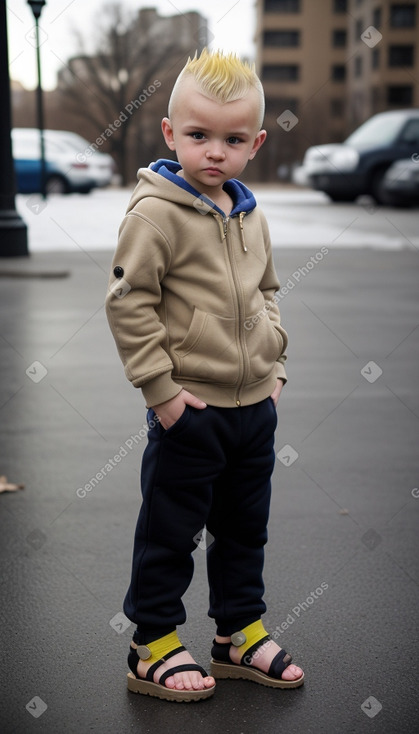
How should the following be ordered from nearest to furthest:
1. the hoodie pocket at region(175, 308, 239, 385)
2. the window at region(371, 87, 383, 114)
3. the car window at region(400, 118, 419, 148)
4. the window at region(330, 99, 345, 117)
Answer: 1. the hoodie pocket at region(175, 308, 239, 385)
2. the car window at region(400, 118, 419, 148)
3. the window at region(371, 87, 383, 114)
4. the window at region(330, 99, 345, 117)

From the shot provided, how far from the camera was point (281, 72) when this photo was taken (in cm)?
7531

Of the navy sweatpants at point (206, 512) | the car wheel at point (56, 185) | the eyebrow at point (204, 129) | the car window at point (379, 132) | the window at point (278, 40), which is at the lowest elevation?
the window at point (278, 40)

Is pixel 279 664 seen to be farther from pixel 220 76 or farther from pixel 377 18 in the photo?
pixel 377 18

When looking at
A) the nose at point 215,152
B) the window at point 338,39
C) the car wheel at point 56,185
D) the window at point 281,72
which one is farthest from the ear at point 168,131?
the window at point 338,39

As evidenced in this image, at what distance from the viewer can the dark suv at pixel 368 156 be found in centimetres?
1992

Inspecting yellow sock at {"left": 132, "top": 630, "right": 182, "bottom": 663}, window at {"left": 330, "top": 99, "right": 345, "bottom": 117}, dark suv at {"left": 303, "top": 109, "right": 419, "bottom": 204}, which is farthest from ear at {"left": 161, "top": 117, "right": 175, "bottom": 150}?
window at {"left": 330, "top": 99, "right": 345, "bottom": 117}

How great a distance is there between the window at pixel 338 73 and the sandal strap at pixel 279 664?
74.1 meters

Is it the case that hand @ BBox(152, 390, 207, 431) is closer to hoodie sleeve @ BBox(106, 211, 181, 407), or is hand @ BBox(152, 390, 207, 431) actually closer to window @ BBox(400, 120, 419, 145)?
hoodie sleeve @ BBox(106, 211, 181, 407)

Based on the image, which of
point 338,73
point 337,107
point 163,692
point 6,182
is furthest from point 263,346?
point 338,73

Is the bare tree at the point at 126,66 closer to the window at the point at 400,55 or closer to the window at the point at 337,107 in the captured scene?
the window at the point at 400,55

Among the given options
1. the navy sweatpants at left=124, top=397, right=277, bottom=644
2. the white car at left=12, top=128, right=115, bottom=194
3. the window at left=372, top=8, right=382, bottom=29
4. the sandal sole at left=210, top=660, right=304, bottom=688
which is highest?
the navy sweatpants at left=124, top=397, right=277, bottom=644

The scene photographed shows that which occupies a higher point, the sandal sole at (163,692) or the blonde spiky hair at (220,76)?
the blonde spiky hair at (220,76)

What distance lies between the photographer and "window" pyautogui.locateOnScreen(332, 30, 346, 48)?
7388 cm

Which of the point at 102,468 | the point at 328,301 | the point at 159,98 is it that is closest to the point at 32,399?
the point at 102,468
